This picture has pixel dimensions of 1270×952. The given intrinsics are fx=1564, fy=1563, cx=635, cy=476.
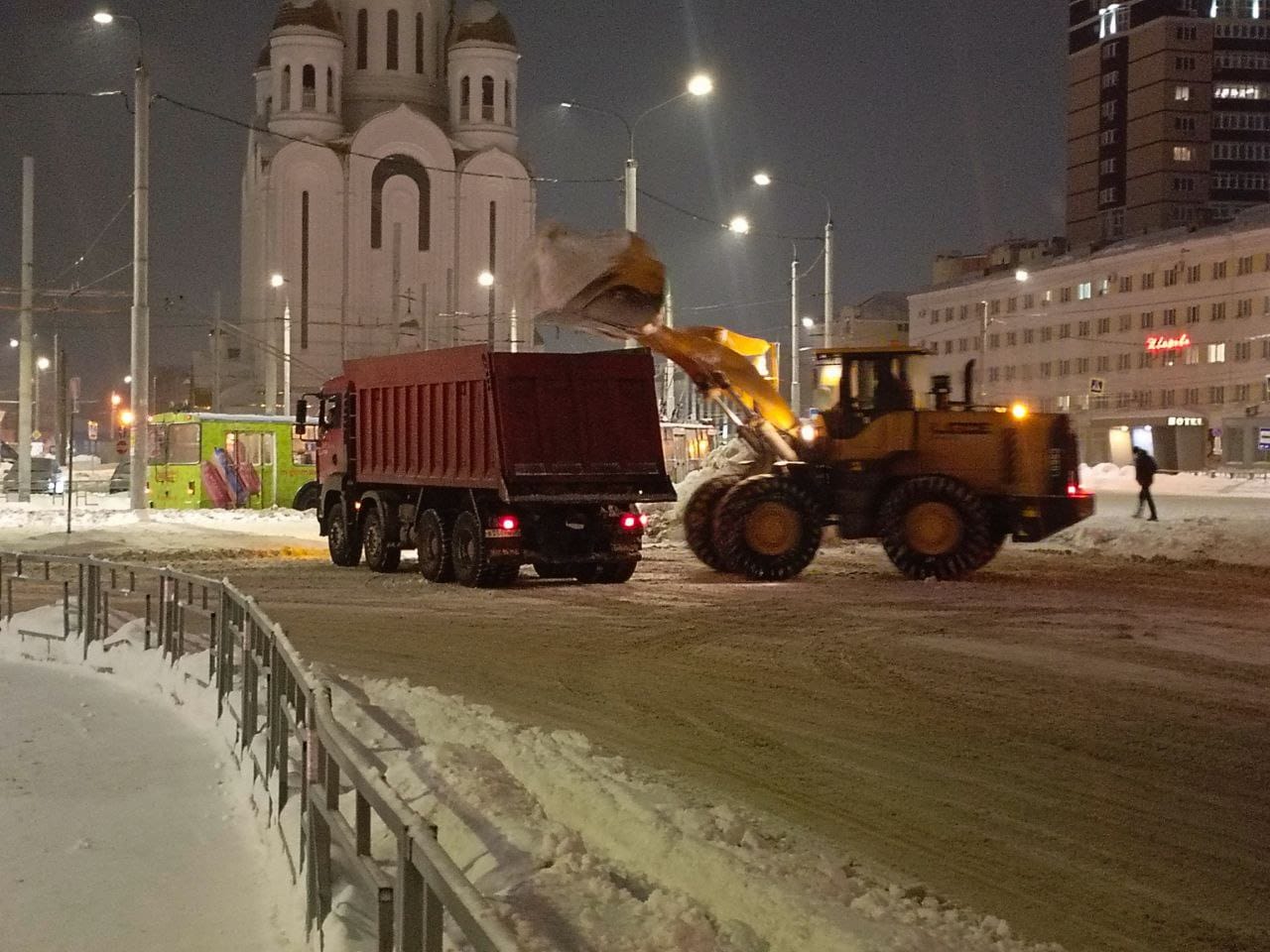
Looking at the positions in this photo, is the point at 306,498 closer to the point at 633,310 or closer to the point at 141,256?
the point at 141,256

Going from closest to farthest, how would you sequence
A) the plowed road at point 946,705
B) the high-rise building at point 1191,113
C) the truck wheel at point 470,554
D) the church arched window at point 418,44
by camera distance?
the plowed road at point 946,705 < the truck wheel at point 470,554 < the church arched window at point 418,44 < the high-rise building at point 1191,113

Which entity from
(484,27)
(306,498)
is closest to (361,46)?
(484,27)

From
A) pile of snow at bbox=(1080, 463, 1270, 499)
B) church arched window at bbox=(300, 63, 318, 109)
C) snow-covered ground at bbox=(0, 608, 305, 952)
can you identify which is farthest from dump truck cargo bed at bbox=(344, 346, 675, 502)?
church arched window at bbox=(300, 63, 318, 109)

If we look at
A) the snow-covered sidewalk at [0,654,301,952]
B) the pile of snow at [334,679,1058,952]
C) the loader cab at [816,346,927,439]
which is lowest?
the snow-covered sidewalk at [0,654,301,952]

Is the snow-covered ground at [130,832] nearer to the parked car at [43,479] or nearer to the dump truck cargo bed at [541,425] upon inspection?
the dump truck cargo bed at [541,425]

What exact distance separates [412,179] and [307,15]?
9.56 meters

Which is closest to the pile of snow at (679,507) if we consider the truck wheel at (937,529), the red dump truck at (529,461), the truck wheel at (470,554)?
the truck wheel at (937,529)

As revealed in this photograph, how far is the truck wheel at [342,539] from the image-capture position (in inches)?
953

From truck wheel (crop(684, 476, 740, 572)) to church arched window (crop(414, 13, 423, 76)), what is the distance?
6554 centimetres

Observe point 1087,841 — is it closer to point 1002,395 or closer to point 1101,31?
point 1002,395

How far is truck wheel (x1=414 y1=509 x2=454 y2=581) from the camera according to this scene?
2116 cm

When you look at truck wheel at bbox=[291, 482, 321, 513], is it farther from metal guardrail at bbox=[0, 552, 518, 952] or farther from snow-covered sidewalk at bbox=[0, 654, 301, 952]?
snow-covered sidewalk at bbox=[0, 654, 301, 952]

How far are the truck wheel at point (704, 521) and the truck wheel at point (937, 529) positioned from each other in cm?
235

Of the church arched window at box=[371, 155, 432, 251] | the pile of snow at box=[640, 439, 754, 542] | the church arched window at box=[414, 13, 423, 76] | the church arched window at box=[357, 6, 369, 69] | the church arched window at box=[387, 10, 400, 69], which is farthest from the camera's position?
the church arched window at box=[414, 13, 423, 76]
